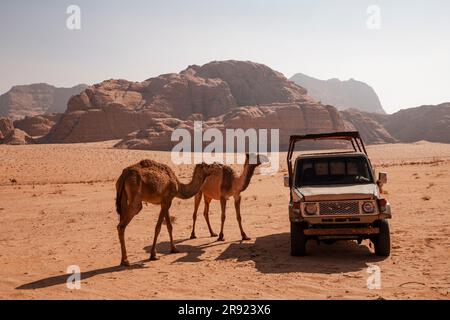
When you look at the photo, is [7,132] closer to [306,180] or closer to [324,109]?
[324,109]

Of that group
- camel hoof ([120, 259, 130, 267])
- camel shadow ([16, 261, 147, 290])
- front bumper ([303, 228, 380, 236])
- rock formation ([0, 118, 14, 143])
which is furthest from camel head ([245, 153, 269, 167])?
rock formation ([0, 118, 14, 143])

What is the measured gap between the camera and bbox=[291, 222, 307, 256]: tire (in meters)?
8.45

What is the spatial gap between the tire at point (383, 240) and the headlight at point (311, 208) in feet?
4.46

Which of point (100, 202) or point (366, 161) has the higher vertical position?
point (366, 161)

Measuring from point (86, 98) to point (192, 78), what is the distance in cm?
3144

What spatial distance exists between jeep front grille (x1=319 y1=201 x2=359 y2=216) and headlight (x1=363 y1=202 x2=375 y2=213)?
16 cm

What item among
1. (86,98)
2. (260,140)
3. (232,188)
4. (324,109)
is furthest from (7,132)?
(232,188)

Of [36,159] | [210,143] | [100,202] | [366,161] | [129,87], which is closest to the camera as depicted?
[366,161]

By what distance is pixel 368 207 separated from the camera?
8.10 meters

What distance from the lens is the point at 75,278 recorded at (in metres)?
7.42

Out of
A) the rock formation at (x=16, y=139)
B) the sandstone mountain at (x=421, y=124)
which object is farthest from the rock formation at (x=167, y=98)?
the sandstone mountain at (x=421, y=124)

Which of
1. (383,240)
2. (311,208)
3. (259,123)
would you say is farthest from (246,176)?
(259,123)

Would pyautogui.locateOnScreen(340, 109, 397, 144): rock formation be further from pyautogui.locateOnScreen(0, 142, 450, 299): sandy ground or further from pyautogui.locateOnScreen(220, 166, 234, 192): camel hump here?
pyautogui.locateOnScreen(220, 166, 234, 192): camel hump

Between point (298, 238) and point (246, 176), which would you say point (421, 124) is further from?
point (298, 238)
